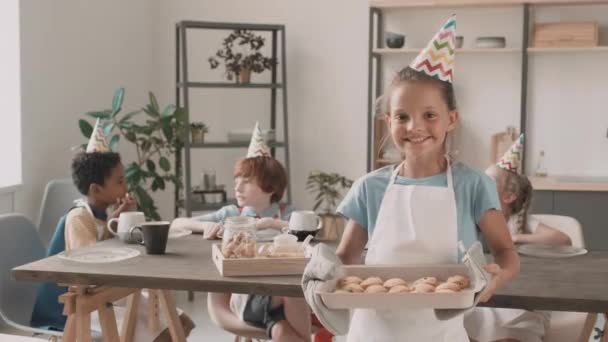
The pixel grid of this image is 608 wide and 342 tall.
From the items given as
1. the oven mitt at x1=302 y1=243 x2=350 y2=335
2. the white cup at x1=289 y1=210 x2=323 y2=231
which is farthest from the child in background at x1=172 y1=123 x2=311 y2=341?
the oven mitt at x1=302 y1=243 x2=350 y2=335

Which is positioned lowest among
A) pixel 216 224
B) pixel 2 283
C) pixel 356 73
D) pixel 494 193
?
pixel 2 283

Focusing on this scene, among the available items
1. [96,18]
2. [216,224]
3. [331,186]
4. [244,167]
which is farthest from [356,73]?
[216,224]

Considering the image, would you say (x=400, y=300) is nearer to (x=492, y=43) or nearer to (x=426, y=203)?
(x=426, y=203)

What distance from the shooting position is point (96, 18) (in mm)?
4762

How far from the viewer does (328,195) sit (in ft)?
16.8

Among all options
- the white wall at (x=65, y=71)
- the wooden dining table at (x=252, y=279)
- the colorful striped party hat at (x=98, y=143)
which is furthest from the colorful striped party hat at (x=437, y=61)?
the white wall at (x=65, y=71)

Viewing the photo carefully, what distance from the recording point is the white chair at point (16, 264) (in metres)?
2.67

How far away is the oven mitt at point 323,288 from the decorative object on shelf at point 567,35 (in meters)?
3.48

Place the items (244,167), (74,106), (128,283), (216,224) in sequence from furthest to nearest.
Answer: (74,106) → (244,167) → (216,224) → (128,283)

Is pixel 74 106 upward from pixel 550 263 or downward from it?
upward

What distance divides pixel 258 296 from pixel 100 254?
604 millimetres

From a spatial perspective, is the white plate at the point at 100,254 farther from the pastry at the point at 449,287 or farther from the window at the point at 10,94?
the window at the point at 10,94

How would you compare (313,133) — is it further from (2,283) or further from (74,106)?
(2,283)

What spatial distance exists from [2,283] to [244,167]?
93cm
